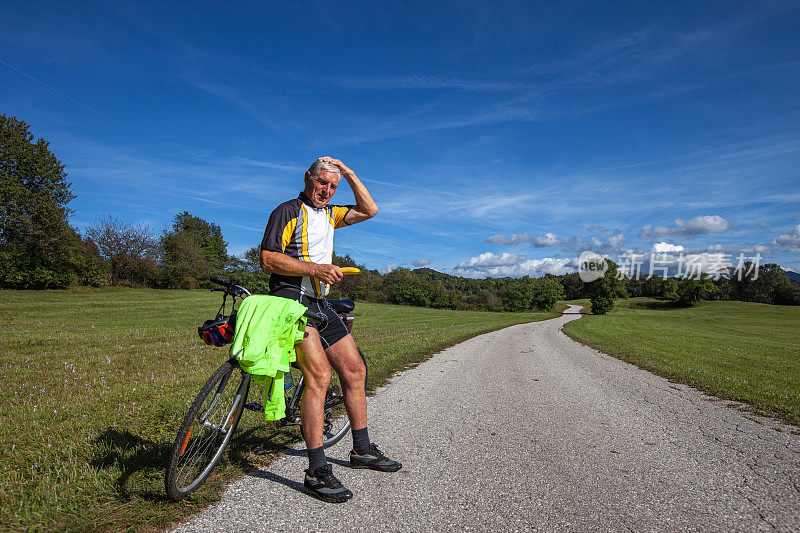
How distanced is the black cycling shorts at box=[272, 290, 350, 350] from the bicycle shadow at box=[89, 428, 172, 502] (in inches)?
61.6

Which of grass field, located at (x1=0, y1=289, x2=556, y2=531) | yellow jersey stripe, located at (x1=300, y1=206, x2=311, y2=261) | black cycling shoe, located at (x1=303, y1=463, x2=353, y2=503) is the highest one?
yellow jersey stripe, located at (x1=300, y1=206, x2=311, y2=261)

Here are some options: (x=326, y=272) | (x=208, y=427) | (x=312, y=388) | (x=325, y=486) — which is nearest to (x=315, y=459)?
(x=325, y=486)

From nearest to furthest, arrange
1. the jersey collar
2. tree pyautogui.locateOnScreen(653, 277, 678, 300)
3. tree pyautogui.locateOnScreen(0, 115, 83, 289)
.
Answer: the jersey collar < tree pyautogui.locateOnScreen(0, 115, 83, 289) < tree pyautogui.locateOnScreen(653, 277, 678, 300)

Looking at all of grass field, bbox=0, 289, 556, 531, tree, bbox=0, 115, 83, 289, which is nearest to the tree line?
tree, bbox=0, 115, 83, 289

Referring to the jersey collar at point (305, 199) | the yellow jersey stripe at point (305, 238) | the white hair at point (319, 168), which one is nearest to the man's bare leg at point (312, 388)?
the yellow jersey stripe at point (305, 238)

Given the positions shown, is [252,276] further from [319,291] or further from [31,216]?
[319,291]

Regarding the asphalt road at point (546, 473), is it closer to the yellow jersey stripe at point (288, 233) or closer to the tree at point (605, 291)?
the yellow jersey stripe at point (288, 233)

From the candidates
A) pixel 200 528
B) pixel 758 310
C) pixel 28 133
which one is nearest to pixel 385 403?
pixel 200 528

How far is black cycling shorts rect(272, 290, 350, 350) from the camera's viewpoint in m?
3.18

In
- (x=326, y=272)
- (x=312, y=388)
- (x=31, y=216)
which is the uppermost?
(x=31, y=216)

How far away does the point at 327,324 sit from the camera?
3.30 meters

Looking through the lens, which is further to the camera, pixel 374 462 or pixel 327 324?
pixel 374 462

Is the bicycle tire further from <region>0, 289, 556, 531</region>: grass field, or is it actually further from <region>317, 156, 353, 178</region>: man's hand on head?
<region>317, 156, 353, 178</region>: man's hand on head

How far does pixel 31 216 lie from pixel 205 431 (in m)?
45.7
